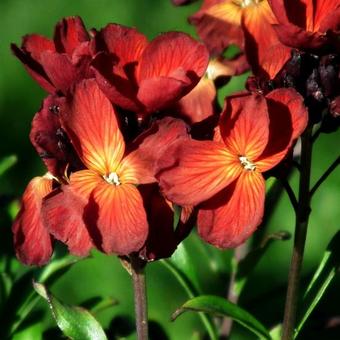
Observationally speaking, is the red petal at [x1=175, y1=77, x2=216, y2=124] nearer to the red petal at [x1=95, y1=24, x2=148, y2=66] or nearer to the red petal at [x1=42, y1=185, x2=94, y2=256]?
the red petal at [x1=95, y1=24, x2=148, y2=66]

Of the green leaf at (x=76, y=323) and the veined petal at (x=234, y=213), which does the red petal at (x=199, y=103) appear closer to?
the veined petal at (x=234, y=213)

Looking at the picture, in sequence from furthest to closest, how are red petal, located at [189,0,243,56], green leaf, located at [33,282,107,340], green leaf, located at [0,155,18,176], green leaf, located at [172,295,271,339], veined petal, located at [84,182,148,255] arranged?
green leaf, located at [0,155,18,176] < red petal, located at [189,0,243,56] < green leaf, located at [33,282,107,340] < green leaf, located at [172,295,271,339] < veined petal, located at [84,182,148,255]

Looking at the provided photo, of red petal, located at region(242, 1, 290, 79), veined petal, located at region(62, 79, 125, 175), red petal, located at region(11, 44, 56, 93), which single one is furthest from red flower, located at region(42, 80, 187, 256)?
red petal, located at region(242, 1, 290, 79)

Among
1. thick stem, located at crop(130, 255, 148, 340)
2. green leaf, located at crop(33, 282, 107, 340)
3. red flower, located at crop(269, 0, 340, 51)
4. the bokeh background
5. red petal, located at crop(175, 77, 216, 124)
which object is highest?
red flower, located at crop(269, 0, 340, 51)

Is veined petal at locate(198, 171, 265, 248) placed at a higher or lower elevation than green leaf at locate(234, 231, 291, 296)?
higher

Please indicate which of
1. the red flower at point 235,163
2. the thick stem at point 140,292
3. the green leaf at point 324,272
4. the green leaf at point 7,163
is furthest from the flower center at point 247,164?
the green leaf at point 7,163

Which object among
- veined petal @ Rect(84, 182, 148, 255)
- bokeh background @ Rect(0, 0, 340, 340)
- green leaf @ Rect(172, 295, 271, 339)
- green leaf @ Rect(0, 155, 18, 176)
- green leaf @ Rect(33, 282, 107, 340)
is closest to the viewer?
veined petal @ Rect(84, 182, 148, 255)

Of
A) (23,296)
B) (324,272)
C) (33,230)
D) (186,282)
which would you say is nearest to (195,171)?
(33,230)

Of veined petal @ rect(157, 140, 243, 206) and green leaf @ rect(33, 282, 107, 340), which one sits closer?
veined petal @ rect(157, 140, 243, 206)
